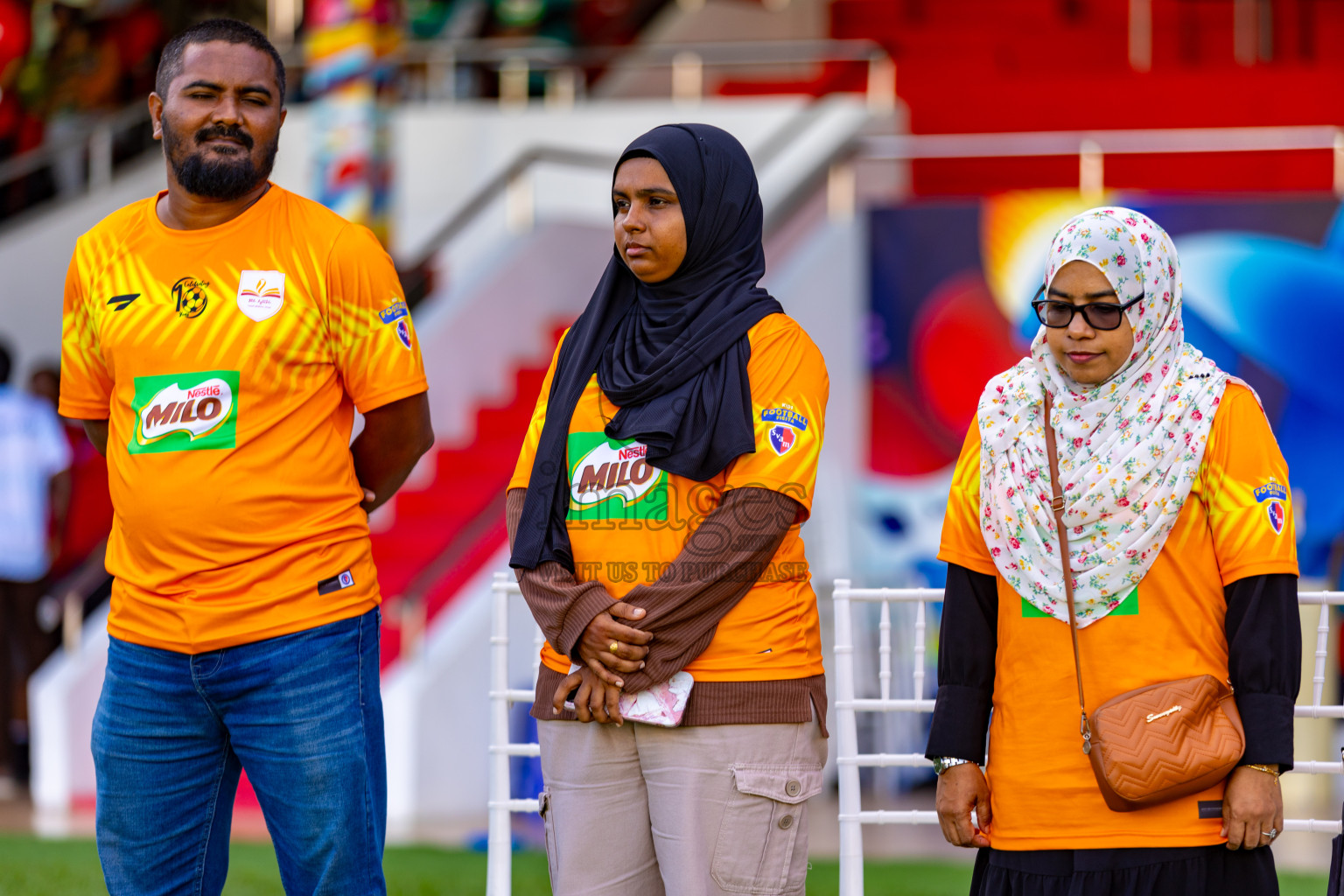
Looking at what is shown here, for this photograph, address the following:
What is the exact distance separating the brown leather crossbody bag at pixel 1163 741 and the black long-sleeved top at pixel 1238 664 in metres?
0.04

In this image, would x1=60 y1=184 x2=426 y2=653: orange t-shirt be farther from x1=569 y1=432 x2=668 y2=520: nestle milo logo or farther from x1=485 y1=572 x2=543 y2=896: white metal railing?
x1=485 y1=572 x2=543 y2=896: white metal railing

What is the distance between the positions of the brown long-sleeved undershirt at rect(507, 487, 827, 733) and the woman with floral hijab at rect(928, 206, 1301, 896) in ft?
0.92

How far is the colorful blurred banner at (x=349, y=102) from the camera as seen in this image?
8.82 metres

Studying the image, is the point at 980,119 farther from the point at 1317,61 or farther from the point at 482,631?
the point at 482,631

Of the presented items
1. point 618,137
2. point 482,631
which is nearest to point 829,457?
point 482,631

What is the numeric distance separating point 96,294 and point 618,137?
679cm

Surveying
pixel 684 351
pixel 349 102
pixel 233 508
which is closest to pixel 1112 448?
pixel 684 351

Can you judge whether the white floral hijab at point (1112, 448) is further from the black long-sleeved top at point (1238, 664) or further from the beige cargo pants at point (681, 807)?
the beige cargo pants at point (681, 807)

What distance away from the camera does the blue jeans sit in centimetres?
266

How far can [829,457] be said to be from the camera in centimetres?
785

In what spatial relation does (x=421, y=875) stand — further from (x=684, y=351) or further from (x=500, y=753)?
(x=684, y=351)

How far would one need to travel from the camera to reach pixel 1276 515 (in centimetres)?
A: 245

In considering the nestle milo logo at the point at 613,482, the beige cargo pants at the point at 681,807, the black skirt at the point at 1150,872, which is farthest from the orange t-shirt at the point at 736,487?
the black skirt at the point at 1150,872

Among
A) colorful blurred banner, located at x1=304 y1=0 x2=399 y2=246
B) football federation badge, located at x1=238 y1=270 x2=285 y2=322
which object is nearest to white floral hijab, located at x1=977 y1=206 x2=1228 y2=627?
football federation badge, located at x1=238 y1=270 x2=285 y2=322
